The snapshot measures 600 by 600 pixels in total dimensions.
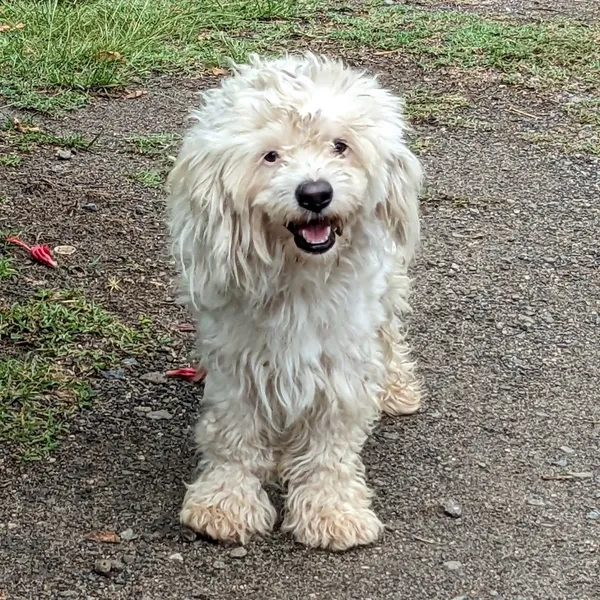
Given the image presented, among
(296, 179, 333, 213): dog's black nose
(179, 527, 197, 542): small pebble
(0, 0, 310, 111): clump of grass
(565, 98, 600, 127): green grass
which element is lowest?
(179, 527, 197, 542): small pebble

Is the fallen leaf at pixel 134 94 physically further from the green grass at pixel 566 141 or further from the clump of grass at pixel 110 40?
the green grass at pixel 566 141

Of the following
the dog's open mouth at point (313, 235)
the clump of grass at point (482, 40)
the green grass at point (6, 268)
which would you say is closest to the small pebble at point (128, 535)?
the dog's open mouth at point (313, 235)

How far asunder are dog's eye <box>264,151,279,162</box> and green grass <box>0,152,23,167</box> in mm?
3390

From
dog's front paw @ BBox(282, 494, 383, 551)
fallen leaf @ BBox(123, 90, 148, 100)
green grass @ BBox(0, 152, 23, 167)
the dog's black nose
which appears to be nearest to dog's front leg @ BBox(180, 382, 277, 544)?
dog's front paw @ BBox(282, 494, 383, 551)

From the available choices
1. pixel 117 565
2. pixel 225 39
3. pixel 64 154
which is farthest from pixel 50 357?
pixel 225 39

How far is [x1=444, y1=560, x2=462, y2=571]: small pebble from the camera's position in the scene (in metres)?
3.35

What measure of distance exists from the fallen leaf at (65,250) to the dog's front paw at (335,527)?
214cm

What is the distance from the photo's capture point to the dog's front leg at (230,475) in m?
3.40

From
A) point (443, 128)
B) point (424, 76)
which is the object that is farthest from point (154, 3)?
point (443, 128)

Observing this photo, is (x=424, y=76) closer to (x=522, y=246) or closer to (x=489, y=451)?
(x=522, y=246)

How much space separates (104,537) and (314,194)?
4.39ft

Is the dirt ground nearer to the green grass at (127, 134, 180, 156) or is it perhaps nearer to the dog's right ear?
the green grass at (127, 134, 180, 156)

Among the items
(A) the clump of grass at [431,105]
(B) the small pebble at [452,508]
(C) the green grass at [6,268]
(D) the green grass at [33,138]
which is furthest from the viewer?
(A) the clump of grass at [431,105]

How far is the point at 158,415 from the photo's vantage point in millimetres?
4039
